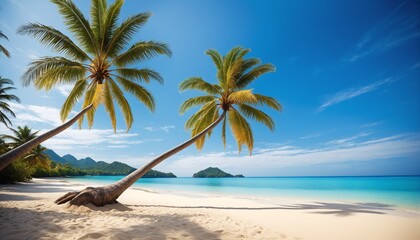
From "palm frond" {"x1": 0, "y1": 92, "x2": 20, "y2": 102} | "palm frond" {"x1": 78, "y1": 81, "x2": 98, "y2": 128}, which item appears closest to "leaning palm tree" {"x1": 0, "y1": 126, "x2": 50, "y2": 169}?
"palm frond" {"x1": 0, "y1": 92, "x2": 20, "y2": 102}

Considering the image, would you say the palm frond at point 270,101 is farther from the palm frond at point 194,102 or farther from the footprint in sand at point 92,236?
the footprint in sand at point 92,236

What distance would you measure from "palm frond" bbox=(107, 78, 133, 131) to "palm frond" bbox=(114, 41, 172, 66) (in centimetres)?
124

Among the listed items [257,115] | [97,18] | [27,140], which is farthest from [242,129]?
[27,140]

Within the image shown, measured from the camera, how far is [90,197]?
244 inches

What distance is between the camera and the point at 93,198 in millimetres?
6254

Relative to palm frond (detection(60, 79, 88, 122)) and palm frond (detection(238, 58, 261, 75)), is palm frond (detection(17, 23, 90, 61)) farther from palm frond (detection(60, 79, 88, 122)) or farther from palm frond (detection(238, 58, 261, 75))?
palm frond (detection(238, 58, 261, 75))

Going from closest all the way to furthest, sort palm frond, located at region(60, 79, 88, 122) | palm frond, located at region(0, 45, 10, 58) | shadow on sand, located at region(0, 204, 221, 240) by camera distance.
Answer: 1. shadow on sand, located at region(0, 204, 221, 240)
2. palm frond, located at region(0, 45, 10, 58)
3. palm frond, located at region(60, 79, 88, 122)

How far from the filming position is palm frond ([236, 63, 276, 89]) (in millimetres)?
11540

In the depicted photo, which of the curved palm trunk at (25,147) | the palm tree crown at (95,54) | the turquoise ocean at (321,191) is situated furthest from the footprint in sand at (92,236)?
the turquoise ocean at (321,191)

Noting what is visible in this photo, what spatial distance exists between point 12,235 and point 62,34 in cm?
780

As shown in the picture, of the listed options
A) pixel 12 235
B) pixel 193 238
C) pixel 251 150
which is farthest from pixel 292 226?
pixel 251 150

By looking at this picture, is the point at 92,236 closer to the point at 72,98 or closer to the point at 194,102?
the point at 72,98

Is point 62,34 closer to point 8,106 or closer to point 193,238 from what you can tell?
point 193,238

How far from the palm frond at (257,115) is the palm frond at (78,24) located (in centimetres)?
836
